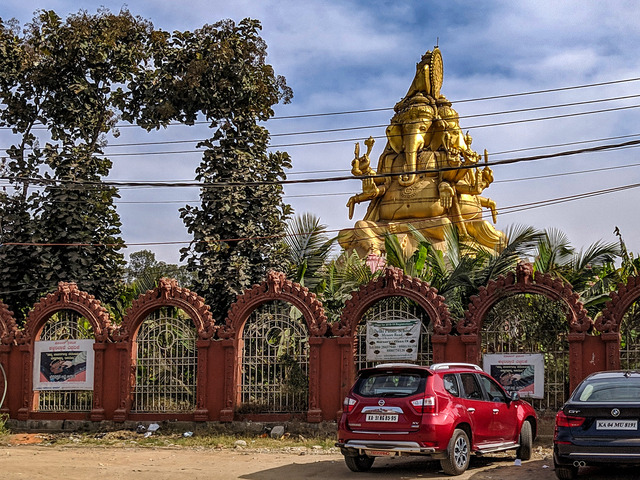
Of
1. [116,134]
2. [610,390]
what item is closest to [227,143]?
[116,134]

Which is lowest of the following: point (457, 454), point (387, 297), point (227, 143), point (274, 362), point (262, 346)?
point (457, 454)

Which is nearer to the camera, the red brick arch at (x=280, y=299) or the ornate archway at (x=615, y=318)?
the ornate archway at (x=615, y=318)

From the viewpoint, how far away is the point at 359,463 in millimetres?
12102

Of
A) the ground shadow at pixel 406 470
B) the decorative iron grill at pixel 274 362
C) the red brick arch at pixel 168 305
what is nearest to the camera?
the ground shadow at pixel 406 470

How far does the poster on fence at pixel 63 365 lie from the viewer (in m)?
19.1

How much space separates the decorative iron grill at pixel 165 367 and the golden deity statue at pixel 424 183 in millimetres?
9980

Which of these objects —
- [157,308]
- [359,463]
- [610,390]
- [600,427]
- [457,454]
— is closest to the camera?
[600,427]

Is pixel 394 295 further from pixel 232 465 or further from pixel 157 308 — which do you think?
pixel 232 465

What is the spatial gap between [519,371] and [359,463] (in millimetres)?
5300

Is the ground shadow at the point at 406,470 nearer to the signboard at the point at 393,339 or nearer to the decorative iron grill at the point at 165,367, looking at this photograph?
the signboard at the point at 393,339

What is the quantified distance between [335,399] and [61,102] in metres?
12.6

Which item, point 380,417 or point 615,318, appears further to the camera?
point 615,318

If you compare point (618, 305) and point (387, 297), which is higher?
point (387, 297)

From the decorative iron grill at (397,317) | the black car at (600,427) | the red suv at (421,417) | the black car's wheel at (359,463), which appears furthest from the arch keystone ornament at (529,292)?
the black car at (600,427)
